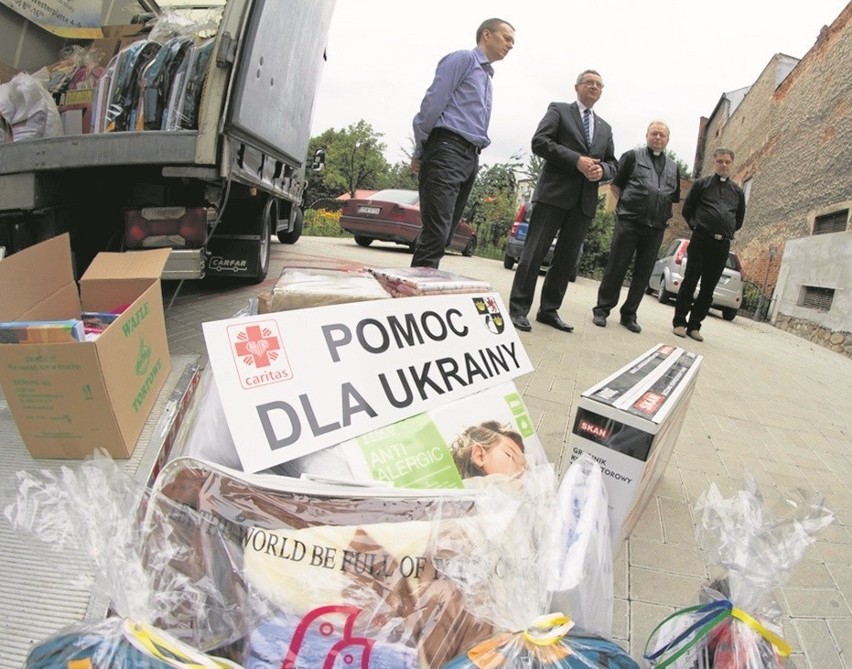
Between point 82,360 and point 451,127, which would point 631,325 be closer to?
point 451,127

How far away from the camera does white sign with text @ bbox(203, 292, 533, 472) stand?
1236 mm

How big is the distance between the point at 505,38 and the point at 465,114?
61cm

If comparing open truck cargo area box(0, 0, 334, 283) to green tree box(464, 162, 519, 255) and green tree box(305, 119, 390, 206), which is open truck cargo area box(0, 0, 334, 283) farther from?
green tree box(305, 119, 390, 206)

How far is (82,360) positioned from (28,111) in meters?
2.78

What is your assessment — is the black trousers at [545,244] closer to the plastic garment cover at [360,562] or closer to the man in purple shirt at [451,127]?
the man in purple shirt at [451,127]

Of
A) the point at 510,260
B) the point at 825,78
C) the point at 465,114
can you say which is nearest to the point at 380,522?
the point at 465,114

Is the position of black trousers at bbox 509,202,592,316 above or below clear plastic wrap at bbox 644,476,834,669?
above

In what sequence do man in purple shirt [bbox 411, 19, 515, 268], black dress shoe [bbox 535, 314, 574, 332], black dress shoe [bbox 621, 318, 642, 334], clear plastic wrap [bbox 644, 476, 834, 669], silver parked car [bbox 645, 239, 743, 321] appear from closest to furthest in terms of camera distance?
clear plastic wrap [bbox 644, 476, 834, 669], man in purple shirt [bbox 411, 19, 515, 268], black dress shoe [bbox 535, 314, 574, 332], black dress shoe [bbox 621, 318, 642, 334], silver parked car [bbox 645, 239, 743, 321]

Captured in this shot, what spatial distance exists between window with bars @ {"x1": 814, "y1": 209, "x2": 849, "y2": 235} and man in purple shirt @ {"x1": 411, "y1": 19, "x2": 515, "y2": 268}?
29.8 feet

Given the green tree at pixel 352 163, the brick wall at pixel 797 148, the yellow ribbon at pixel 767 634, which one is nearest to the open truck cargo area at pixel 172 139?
the yellow ribbon at pixel 767 634

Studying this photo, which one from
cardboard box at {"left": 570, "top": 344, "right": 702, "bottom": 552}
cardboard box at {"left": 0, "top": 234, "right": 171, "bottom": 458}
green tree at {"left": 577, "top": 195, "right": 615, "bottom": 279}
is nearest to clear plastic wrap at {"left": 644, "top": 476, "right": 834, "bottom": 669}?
cardboard box at {"left": 570, "top": 344, "right": 702, "bottom": 552}

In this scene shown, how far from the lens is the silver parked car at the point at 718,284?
1026 centimetres

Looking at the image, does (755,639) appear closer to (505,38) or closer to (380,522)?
(380,522)

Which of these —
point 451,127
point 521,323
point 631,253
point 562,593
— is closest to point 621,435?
point 562,593
